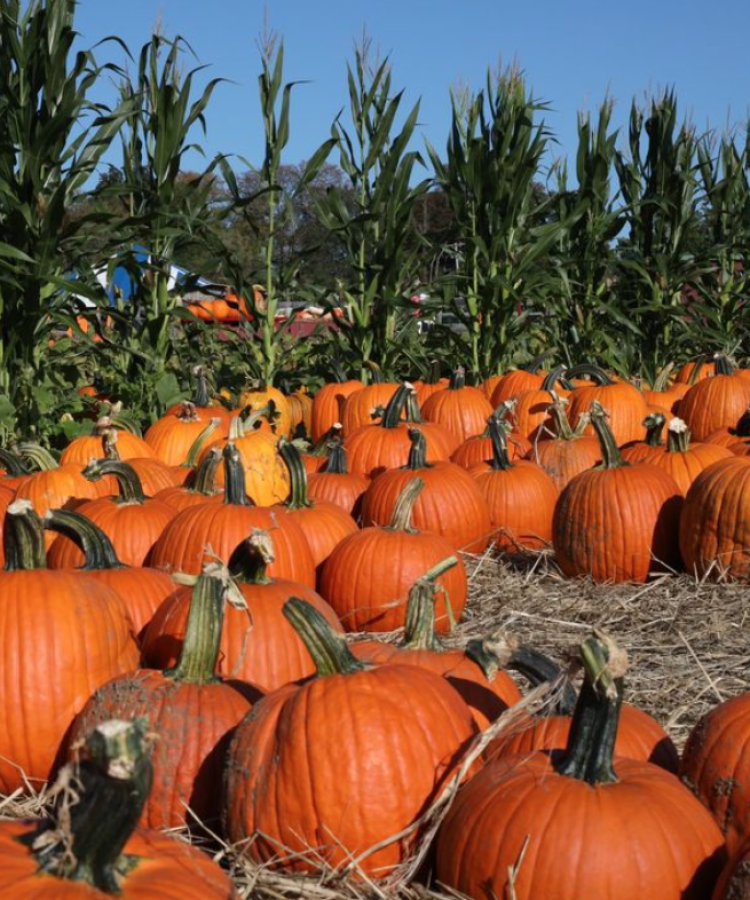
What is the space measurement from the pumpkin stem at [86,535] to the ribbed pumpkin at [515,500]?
269 cm

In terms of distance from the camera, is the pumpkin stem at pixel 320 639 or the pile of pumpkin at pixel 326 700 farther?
the pumpkin stem at pixel 320 639

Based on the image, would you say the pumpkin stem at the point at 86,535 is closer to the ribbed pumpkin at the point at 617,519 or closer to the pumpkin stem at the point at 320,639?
the pumpkin stem at the point at 320,639

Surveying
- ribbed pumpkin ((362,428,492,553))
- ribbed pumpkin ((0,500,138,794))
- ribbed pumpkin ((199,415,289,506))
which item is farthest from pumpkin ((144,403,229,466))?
ribbed pumpkin ((0,500,138,794))

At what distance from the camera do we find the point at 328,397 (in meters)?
9.04

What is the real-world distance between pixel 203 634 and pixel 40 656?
61 centimetres

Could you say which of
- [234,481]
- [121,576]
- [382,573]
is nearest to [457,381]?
[382,573]

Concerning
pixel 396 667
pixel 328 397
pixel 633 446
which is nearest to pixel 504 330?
pixel 328 397

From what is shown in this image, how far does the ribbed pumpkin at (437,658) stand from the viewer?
2783mm

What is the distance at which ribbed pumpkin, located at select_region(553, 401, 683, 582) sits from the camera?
5.22 metres

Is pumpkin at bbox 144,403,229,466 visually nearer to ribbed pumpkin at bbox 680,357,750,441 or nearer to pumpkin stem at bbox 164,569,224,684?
ribbed pumpkin at bbox 680,357,750,441

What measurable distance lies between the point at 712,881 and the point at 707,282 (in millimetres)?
13275

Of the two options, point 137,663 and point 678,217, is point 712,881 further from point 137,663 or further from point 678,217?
point 678,217

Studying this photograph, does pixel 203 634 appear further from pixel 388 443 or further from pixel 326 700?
pixel 388 443

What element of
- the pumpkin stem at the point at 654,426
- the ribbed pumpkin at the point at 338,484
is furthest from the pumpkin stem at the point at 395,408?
the pumpkin stem at the point at 654,426
